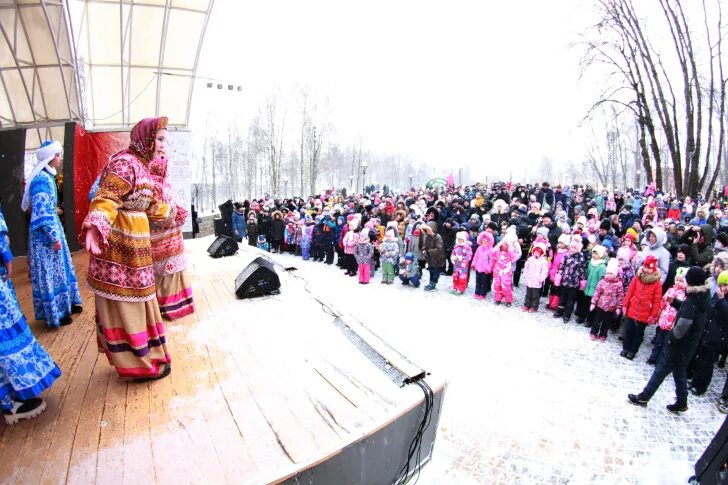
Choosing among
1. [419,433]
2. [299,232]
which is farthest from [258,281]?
[299,232]

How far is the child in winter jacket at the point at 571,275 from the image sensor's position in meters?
6.50

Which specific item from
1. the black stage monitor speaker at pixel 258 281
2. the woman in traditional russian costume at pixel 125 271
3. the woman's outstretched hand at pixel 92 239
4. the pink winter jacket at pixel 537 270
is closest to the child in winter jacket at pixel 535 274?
the pink winter jacket at pixel 537 270

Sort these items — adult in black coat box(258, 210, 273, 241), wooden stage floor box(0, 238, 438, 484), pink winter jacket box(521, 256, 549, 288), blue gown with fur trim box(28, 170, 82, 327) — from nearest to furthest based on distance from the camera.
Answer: wooden stage floor box(0, 238, 438, 484) < blue gown with fur trim box(28, 170, 82, 327) < pink winter jacket box(521, 256, 549, 288) < adult in black coat box(258, 210, 273, 241)

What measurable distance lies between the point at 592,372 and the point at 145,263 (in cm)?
543

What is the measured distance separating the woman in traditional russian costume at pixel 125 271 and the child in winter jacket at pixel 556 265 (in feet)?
21.9

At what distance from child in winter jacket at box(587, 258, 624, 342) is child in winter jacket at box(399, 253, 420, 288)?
381cm

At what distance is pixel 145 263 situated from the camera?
8.26 ft

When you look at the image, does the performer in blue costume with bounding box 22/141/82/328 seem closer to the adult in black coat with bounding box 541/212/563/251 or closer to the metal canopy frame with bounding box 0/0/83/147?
the metal canopy frame with bounding box 0/0/83/147

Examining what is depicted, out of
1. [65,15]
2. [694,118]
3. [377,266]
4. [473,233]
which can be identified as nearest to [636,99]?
[694,118]

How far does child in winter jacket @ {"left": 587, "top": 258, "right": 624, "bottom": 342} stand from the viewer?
573 cm

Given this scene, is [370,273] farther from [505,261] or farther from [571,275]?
[571,275]

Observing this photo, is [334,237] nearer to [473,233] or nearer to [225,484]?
[473,233]

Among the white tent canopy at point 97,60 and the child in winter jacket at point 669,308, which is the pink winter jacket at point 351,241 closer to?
the child in winter jacket at point 669,308

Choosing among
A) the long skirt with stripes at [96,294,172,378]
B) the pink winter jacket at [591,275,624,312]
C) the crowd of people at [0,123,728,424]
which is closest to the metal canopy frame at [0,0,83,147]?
the crowd of people at [0,123,728,424]
